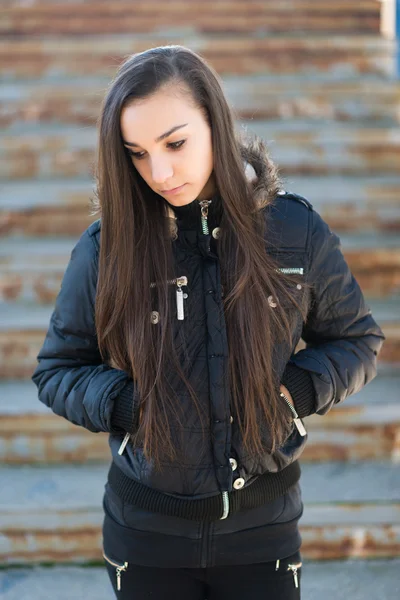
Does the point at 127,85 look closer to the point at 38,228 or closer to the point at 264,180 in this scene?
the point at 264,180

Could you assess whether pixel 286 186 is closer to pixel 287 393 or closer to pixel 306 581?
pixel 306 581

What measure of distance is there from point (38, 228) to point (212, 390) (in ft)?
7.58

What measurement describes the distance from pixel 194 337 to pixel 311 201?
2035 mm

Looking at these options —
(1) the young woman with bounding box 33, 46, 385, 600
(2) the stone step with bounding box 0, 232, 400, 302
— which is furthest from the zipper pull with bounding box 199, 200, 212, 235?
(2) the stone step with bounding box 0, 232, 400, 302

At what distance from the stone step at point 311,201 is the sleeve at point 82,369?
189 centimetres

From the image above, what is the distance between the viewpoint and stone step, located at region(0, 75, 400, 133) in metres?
3.96

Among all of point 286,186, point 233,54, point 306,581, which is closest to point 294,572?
point 306,581

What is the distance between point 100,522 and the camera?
2568mm

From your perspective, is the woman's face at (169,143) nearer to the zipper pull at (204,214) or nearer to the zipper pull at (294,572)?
the zipper pull at (204,214)

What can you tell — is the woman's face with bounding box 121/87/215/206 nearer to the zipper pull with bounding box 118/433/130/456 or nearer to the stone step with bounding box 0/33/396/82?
the zipper pull with bounding box 118/433/130/456

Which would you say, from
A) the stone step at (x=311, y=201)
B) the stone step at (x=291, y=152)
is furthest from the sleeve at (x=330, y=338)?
the stone step at (x=291, y=152)

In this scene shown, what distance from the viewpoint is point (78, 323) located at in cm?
158

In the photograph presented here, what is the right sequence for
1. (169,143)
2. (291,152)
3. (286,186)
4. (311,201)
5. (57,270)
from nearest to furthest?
(169,143)
(57,270)
(311,201)
(286,186)
(291,152)

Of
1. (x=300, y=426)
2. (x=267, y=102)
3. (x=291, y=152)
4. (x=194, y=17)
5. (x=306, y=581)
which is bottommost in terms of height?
(x=306, y=581)
